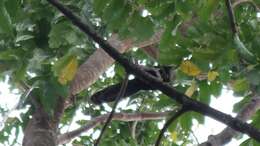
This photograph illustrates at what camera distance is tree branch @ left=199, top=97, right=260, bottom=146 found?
6.06 ft

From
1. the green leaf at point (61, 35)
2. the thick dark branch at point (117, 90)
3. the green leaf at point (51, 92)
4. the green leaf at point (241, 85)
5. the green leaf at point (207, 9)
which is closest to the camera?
the green leaf at point (207, 9)

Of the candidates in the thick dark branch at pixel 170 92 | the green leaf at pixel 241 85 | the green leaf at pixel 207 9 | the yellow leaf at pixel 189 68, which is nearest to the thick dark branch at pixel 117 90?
the green leaf at pixel 241 85

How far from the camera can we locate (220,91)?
1678mm

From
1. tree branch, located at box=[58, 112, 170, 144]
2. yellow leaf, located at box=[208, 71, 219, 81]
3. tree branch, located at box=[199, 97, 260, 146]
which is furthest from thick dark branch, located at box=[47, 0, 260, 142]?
tree branch, located at box=[58, 112, 170, 144]

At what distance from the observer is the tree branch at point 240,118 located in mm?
1848

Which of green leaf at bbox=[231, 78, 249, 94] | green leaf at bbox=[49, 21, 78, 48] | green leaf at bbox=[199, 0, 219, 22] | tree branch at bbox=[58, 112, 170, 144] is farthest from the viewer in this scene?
tree branch at bbox=[58, 112, 170, 144]

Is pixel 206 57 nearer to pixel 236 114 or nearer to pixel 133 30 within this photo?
pixel 133 30

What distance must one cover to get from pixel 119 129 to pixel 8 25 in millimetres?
2361

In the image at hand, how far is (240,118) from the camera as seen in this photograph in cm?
189

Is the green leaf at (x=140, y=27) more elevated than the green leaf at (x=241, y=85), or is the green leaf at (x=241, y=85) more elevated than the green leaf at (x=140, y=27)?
the green leaf at (x=140, y=27)

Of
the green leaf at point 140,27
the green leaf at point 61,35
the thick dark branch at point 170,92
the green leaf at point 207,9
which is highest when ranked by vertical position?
the green leaf at point 61,35

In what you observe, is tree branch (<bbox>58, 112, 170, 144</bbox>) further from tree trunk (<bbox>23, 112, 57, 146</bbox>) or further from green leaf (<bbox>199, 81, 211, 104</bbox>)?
green leaf (<bbox>199, 81, 211, 104</bbox>)

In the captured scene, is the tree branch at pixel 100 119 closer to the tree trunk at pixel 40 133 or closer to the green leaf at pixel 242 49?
the tree trunk at pixel 40 133

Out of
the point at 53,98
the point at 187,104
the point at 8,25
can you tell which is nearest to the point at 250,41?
the point at 187,104
